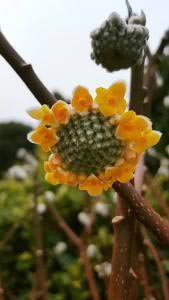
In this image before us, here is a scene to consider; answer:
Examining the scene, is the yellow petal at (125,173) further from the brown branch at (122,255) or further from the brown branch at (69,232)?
the brown branch at (69,232)

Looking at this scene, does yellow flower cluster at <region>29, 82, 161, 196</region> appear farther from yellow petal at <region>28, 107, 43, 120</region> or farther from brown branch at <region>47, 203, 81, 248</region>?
brown branch at <region>47, 203, 81, 248</region>

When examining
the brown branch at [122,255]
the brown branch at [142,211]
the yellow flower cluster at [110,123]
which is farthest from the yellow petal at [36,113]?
the brown branch at [122,255]

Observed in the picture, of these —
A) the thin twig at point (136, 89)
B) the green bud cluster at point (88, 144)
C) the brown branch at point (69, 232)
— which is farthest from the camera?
the brown branch at point (69, 232)

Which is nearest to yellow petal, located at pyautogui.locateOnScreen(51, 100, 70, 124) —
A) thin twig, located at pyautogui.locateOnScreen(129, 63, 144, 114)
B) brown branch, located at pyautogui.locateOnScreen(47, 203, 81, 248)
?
thin twig, located at pyautogui.locateOnScreen(129, 63, 144, 114)

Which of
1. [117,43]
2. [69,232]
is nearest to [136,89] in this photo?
[117,43]

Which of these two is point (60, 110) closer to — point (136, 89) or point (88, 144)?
point (88, 144)

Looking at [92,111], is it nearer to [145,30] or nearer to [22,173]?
[145,30]
